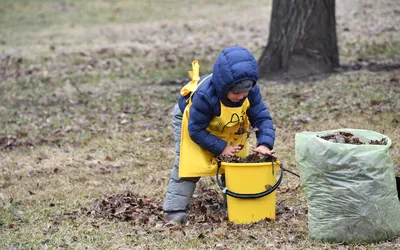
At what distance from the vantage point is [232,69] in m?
4.49

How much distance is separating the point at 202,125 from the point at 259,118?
0.47 meters

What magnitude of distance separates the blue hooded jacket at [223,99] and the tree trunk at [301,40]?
486 cm

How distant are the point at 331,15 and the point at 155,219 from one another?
5.32 meters

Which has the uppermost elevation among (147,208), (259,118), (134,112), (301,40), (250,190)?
(259,118)

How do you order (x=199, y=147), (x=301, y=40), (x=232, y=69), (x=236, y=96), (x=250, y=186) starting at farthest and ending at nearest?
(x=301, y=40), (x=199, y=147), (x=250, y=186), (x=236, y=96), (x=232, y=69)

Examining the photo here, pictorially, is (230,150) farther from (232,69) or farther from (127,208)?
(127,208)

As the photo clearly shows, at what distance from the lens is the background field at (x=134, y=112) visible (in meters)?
5.07

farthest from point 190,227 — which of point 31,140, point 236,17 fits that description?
point 236,17

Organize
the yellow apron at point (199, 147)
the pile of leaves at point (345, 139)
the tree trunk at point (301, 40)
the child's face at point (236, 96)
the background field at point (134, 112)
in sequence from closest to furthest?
the pile of leaves at point (345, 139), the child's face at point (236, 96), the yellow apron at point (199, 147), the background field at point (134, 112), the tree trunk at point (301, 40)

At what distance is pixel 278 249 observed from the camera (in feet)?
14.3

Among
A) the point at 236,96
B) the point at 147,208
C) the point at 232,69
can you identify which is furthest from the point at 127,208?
the point at 232,69

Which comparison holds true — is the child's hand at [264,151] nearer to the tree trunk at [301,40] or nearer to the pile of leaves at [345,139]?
the pile of leaves at [345,139]

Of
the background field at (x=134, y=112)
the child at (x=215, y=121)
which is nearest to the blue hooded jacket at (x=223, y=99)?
the child at (x=215, y=121)

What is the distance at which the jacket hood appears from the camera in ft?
14.7
